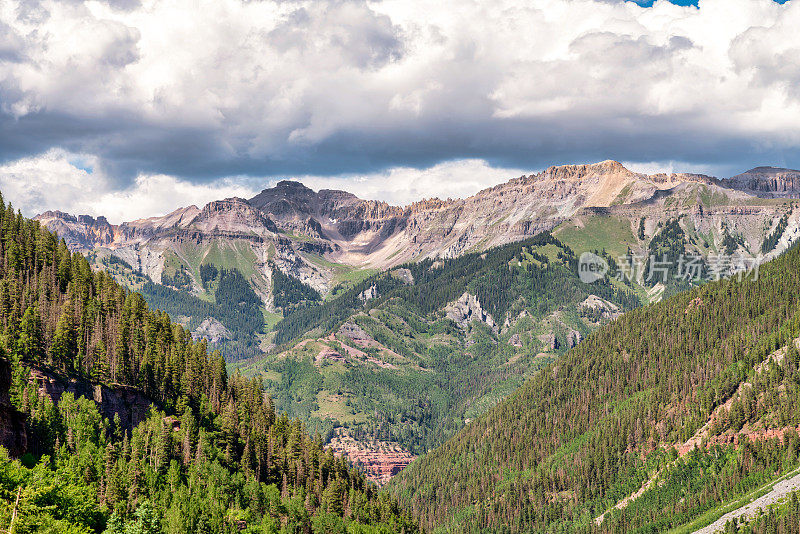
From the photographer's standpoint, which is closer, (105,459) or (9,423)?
(9,423)

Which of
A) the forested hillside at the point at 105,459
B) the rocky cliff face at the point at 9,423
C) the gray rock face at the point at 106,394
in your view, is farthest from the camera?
the gray rock face at the point at 106,394

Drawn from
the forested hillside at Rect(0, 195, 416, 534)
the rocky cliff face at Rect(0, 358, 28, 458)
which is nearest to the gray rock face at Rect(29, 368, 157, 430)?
the forested hillside at Rect(0, 195, 416, 534)

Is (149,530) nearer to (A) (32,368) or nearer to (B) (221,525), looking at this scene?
(B) (221,525)

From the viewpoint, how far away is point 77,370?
185 metres

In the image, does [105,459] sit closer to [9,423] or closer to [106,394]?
[9,423]

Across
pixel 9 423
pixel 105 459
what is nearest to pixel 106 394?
pixel 105 459

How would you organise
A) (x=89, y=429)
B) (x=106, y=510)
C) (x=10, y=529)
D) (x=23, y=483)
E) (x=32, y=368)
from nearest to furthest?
(x=10, y=529)
(x=23, y=483)
(x=106, y=510)
(x=89, y=429)
(x=32, y=368)

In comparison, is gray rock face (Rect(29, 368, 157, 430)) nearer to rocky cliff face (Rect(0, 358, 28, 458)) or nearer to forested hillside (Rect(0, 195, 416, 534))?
forested hillside (Rect(0, 195, 416, 534))

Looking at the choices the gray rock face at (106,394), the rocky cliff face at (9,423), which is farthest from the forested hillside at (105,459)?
the rocky cliff face at (9,423)

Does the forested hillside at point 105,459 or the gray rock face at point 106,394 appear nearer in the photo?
the forested hillside at point 105,459

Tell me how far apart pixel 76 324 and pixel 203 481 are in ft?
161

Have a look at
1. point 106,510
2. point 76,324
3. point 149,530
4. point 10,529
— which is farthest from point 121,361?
point 10,529

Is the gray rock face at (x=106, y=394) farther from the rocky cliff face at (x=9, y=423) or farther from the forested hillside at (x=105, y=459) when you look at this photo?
the rocky cliff face at (x=9, y=423)

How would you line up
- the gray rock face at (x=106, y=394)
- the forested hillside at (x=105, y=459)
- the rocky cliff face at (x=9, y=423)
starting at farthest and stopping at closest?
the gray rock face at (x=106, y=394) → the rocky cliff face at (x=9, y=423) → the forested hillside at (x=105, y=459)
